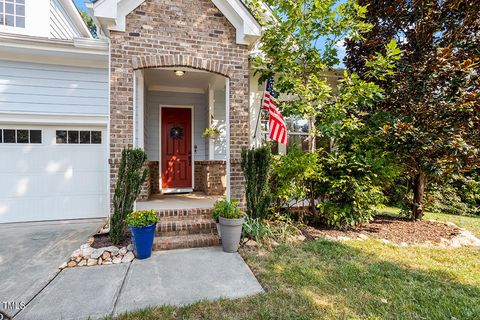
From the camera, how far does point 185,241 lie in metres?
4.07

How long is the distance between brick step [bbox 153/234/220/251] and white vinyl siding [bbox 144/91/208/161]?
3.18 m

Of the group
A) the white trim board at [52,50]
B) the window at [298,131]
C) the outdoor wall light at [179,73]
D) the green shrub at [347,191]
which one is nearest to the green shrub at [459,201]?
the green shrub at [347,191]

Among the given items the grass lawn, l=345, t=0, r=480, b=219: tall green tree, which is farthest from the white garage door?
l=345, t=0, r=480, b=219: tall green tree

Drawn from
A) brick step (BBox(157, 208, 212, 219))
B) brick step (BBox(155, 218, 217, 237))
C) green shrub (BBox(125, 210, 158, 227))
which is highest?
green shrub (BBox(125, 210, 158, 227))

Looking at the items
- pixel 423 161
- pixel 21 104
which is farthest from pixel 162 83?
pixel 423 161

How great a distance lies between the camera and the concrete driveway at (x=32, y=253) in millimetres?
2738

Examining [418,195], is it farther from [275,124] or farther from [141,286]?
[141,286]

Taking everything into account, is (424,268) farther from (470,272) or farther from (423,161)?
(423,161)

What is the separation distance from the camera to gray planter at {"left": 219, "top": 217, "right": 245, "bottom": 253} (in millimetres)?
3885

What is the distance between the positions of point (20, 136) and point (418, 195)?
363 inches

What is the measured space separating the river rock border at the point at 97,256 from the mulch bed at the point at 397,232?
3.17 m

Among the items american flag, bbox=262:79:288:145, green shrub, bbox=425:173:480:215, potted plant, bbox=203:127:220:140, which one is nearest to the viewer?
american flag, bbox=262:79:288:145

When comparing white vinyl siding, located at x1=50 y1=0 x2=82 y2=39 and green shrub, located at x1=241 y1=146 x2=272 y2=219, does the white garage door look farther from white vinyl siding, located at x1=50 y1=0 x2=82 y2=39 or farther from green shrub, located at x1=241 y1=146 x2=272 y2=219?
white vinyl siding, located at x1=50 y1=0 x2=82 y2=39

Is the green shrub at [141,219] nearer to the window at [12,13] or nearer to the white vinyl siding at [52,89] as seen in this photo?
the white vinyl siding at [52,89]
